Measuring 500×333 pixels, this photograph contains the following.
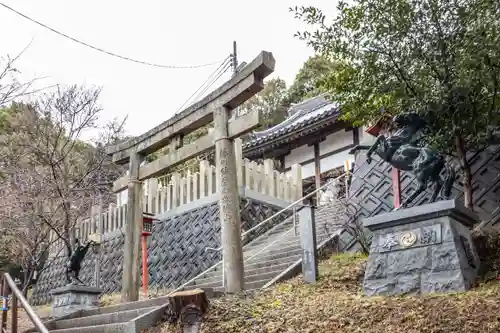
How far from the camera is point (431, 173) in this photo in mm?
6758

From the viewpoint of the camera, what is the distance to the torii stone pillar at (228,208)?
25.7ft

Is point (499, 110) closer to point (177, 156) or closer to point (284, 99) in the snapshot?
point (177, 156)

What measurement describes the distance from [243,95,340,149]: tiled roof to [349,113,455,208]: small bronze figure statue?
5.36 m

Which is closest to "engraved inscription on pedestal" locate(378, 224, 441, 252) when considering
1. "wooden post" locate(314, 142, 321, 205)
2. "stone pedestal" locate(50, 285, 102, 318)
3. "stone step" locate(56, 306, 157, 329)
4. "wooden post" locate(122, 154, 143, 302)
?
"stone step" locate(56, 306, 157, 329)

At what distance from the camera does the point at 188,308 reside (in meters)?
6.31

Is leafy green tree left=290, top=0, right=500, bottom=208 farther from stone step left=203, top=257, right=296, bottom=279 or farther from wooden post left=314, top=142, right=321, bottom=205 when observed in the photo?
wooden post left=314, top=142, right=321, bottom=205

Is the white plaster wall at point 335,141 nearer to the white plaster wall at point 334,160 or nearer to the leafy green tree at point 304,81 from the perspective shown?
the white plaster wall at point 334,160

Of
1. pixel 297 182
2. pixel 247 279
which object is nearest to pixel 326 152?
pixel 297 182

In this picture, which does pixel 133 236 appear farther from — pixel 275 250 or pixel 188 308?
pixel 188 308

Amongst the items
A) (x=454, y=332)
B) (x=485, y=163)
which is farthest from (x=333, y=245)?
(x=454, y=332)

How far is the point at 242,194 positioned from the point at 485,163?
19.4 feet

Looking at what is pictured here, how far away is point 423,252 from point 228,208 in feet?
9.74

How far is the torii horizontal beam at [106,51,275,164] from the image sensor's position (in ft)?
26.2

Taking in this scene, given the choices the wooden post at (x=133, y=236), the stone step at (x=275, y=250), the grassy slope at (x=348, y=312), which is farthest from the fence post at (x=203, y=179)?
the grassy slope at (x=348, y=312)
